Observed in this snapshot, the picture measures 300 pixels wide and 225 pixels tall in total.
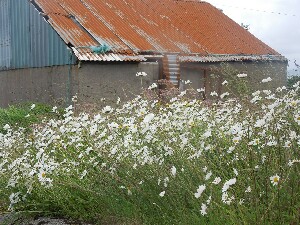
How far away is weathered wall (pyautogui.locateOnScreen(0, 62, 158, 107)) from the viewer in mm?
16030

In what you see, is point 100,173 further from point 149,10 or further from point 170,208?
point 149,10

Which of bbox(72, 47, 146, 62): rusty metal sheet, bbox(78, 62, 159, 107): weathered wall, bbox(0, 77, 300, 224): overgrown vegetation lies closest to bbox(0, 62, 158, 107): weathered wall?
bbox(78, 62, 159, 107): weathered wall

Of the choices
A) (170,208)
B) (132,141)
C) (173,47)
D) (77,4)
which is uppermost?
(77,4)

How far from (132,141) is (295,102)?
185 centimetres

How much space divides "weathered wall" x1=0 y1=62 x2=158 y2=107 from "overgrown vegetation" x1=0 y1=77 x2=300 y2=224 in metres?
9.20

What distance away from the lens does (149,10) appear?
71.4 feet

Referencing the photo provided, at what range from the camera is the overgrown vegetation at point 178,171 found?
3.85 metres

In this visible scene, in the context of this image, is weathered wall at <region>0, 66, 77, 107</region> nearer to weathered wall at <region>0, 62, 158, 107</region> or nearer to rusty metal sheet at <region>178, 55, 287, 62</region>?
weathered wall at <region>0, 62, 158, 107</region>

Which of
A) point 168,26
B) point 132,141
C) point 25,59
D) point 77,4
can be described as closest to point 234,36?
point 168,26

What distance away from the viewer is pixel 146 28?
19.6m

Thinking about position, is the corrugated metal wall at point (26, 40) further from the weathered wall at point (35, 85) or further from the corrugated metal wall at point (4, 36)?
the weathered wall at point (35, 85)

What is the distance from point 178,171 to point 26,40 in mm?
15261

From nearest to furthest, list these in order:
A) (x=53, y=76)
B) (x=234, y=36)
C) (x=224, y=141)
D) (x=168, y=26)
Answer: (x=224, y=141) < (x=53, y=76) < (x=168, y=26) < (x=234, y=36)

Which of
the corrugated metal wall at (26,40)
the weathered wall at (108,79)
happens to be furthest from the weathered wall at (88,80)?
the corrugated metal wall at (26,40)
